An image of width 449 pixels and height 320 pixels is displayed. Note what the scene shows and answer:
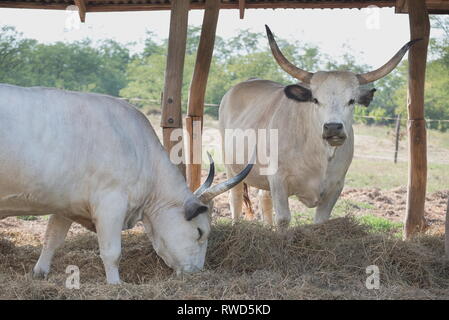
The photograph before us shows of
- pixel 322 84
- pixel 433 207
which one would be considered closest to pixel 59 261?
pixel 322 84

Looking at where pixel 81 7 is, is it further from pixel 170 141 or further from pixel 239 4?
pixel 170 141

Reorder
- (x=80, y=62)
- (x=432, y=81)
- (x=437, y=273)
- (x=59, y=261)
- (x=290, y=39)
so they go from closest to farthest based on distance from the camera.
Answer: (x=437, y=273)
(x=59, y=261)
(x=432, y=81)
(x=80, y=62)
(x=290, y=39)

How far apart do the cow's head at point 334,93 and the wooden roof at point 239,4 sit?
105 inches

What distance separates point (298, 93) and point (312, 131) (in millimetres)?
440

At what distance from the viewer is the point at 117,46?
38656mm

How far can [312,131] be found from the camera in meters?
7.34

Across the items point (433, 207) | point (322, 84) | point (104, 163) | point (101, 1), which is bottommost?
point (433, 207)

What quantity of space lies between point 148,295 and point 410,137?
492cm

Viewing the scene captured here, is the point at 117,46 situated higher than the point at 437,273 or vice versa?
the point at 117,46

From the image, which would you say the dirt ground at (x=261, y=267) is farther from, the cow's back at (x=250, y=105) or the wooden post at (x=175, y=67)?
the cow's back at (x=250, y=105)

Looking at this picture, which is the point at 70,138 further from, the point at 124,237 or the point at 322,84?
the point at 322,84

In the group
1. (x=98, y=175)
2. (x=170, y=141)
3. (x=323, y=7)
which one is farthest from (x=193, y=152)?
(x=98, y=175)

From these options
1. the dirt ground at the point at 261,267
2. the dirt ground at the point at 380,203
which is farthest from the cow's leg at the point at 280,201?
the dirt ground at the point at 380,203

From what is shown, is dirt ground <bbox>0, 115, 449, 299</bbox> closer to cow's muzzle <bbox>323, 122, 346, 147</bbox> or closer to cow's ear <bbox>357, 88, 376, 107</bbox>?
cow's muzzle <bbox>323, 122, 346, 147</bbox>
